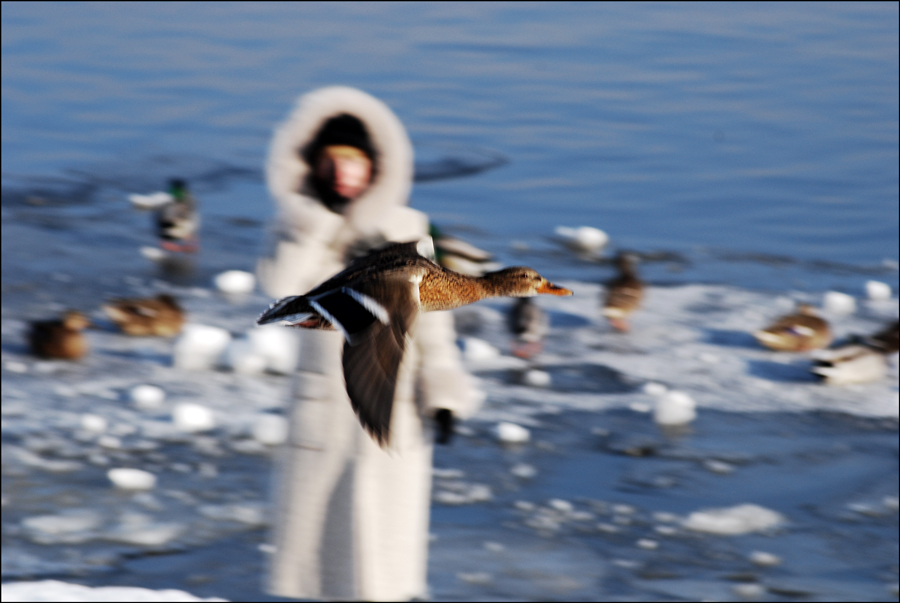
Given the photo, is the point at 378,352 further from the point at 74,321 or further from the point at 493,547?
the point at 74,321

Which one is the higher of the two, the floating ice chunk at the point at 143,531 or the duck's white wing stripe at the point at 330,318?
the floating ice chunk at the point at 143,531

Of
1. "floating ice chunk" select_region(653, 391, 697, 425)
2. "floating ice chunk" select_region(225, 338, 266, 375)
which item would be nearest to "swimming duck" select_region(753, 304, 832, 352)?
"floating ice chunk" select_region(653, 391, 697, 425)

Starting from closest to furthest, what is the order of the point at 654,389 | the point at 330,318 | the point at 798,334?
1. the point at 330,318
2. the point at 654,389
3. the point at 798,334

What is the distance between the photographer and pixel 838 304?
337 inches

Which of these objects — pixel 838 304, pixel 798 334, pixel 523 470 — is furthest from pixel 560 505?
pixel 838 304

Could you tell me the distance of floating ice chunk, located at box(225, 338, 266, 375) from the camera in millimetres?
7023

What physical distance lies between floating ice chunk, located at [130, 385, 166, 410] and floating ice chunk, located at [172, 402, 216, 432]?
0.36m

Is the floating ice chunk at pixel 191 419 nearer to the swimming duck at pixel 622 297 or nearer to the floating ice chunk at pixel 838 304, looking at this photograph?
the swimming duck at pixel 622 297

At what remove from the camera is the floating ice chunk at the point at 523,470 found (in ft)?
18.6

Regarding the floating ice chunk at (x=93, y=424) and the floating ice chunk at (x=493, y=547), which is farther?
the floating ice chunk at (x=93, y=424)

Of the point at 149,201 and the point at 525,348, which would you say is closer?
the point at 525,348

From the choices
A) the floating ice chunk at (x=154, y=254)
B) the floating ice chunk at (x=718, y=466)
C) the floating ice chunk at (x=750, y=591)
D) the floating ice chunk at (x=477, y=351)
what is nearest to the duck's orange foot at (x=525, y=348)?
the floating ice chunk at (x=477, y=351)

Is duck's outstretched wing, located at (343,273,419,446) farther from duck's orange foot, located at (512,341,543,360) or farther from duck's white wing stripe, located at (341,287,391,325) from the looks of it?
duck's orange foot, located at (512,341,543,360)

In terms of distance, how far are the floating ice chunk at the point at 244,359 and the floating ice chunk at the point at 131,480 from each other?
65.5 inches
